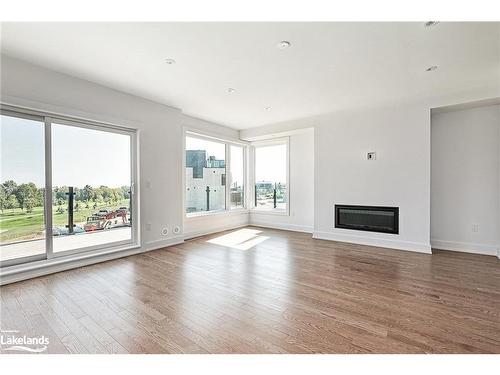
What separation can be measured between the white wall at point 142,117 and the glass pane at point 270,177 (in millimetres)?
1845

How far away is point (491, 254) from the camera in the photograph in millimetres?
3867

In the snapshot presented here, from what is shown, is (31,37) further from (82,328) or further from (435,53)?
(435,53)

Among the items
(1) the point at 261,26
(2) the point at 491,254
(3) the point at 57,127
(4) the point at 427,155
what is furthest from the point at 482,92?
(3) the point at 57,127

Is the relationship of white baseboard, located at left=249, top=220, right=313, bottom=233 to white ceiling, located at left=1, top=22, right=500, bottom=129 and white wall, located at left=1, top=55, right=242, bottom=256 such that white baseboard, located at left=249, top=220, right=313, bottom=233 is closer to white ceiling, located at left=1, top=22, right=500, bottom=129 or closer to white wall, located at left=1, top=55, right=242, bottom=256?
white wall, located at left=1, top=55, right=242, bottom=256

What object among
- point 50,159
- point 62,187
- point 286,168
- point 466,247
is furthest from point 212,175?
point 466,247

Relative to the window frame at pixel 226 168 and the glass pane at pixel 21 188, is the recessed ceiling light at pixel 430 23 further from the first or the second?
the glass pane at pixel 21 188

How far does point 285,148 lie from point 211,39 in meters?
4.14

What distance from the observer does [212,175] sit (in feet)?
19.3

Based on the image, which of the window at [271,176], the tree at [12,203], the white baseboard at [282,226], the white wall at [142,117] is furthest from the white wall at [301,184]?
the tree at [12,203]

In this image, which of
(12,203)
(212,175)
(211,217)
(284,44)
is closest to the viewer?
(284,44)

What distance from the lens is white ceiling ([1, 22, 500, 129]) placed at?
7.29ft

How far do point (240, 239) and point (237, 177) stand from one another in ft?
6.94

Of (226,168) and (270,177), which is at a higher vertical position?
(226,168)

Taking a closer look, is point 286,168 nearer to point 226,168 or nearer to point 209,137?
point 226,168
